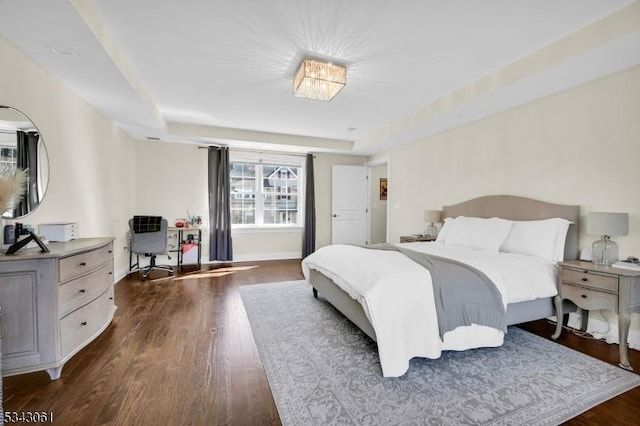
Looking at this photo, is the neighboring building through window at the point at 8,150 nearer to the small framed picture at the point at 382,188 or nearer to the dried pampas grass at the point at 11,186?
the dried pampas grass at the point at 11,186

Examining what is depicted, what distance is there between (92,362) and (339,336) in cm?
192

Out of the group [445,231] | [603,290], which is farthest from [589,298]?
[445,231]

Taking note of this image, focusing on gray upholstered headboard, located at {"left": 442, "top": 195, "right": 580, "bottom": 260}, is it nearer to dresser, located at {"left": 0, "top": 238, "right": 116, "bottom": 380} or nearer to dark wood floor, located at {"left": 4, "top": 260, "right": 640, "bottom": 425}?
dark wood floor, located at {"left": 4, "top": 260, "right": 640, "bottom": 425}

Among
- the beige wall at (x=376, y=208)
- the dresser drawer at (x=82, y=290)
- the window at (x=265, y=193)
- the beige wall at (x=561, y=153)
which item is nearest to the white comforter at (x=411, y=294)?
the beige wall at (x=561, y=153)

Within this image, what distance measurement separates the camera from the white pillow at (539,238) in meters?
2.73

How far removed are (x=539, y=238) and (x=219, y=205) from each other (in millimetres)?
5053

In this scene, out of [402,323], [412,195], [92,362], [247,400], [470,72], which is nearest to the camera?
[247,400]

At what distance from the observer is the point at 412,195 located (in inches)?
206

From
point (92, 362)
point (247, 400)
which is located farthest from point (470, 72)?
point (92, 362)

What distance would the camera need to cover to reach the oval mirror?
2.13 m

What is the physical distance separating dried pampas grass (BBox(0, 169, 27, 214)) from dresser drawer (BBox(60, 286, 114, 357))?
89 centimetres

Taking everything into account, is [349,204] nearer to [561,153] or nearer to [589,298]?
[561,153]

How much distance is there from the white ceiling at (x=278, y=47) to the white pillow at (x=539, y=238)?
1.38 metres

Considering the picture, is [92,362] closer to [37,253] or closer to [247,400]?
[37,253]
